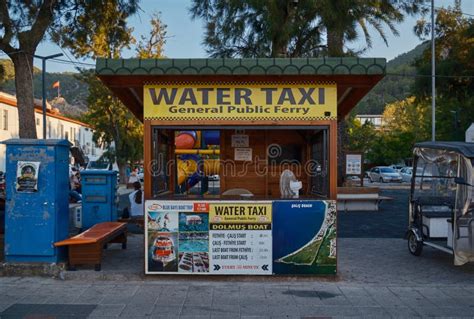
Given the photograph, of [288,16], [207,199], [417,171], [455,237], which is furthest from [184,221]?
[288,16]

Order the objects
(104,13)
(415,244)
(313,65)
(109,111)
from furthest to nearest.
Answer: (109,111) → (104,13) → (415,244) → (313,65)

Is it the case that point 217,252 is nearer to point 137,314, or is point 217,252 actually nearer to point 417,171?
point 137,314

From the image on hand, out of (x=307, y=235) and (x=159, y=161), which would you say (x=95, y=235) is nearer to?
(x=159, y=161)

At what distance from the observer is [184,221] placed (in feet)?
24.8

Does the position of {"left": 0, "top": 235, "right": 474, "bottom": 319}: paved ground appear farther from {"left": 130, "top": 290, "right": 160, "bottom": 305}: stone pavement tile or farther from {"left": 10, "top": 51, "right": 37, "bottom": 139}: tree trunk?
{"left": 10, "top": 51, "right": 37, "bottom": 139}: tree trunk

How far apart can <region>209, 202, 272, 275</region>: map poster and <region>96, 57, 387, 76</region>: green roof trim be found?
6.34 feet

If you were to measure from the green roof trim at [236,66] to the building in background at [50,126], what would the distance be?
23.2 m

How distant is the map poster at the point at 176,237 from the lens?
24.7ft

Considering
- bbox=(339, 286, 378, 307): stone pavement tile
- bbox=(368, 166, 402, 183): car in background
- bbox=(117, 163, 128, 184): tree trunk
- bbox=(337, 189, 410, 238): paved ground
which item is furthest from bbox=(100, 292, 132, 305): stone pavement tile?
bbox=(368, 166, 402, 183): car in background

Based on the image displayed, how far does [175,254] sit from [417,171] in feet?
17.6

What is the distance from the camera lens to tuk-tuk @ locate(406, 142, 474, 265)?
795 centimetres

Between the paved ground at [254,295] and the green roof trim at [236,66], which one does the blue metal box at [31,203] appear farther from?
the green roof trim at [236,66]

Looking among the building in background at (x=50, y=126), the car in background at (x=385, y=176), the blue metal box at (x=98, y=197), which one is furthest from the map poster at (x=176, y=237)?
the car in background at (x=385, y=176)

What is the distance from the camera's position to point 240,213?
24.7ft
